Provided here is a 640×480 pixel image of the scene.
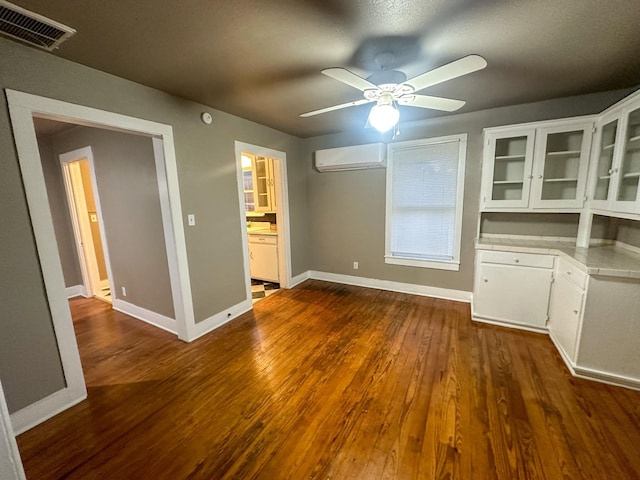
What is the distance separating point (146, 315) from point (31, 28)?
2741 millimetres

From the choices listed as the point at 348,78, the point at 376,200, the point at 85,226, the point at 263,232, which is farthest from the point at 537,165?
the point at 85,226

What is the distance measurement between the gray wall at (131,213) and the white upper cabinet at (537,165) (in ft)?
11.7

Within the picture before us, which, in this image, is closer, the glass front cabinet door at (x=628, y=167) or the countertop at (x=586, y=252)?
the countertop at (x=586, y=252)

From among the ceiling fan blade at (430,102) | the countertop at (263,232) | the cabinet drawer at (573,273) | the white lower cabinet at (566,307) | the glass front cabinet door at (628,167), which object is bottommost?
the white lower cabinet at (566,307)

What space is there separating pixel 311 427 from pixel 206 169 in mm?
2527

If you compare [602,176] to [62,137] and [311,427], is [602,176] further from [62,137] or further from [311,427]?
[62,137]

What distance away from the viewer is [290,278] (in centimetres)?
427

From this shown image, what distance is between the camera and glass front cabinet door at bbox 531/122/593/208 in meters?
2.64

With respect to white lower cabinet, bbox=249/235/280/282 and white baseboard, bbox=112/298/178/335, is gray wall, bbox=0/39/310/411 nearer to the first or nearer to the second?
white baseboard, bbox=112/298/178/335

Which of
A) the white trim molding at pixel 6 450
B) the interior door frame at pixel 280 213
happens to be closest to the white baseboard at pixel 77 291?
the interior door frame at pixel 280 213

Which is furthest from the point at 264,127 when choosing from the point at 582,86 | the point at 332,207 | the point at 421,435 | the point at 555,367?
the point at 555,367

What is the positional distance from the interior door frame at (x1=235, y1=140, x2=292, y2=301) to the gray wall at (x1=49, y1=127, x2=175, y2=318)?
2.91ft

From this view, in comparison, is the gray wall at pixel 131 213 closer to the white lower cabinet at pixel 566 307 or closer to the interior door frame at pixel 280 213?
the interior door frame at pixel 280 213

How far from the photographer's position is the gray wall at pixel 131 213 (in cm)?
277
